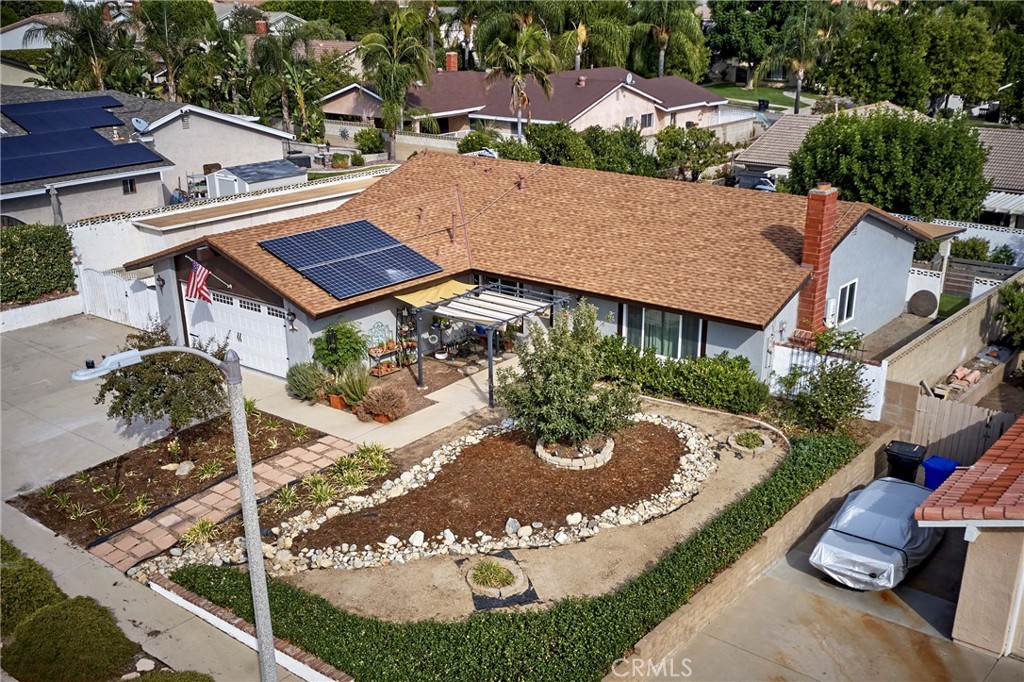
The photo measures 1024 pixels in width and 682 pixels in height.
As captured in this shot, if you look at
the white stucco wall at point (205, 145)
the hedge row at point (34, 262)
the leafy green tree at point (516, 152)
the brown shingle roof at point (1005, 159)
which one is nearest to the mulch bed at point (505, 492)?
the hedge row at point (34, 262)

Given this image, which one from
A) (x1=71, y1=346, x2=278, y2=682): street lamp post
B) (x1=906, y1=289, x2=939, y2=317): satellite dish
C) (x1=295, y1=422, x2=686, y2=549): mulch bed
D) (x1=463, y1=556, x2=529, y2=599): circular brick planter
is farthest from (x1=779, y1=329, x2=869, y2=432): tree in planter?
(x1=71, y1=346, x2=278, y2=682): street lamp post

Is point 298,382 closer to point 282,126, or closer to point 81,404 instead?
point 81,404

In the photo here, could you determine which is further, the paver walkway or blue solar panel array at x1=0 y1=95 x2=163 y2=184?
blue solar panel array at x1=0 y1=95 x2=163 y2=184

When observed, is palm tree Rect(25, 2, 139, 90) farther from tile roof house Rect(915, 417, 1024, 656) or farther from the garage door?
tile roof house Rect(915, 417, 1024, 656)

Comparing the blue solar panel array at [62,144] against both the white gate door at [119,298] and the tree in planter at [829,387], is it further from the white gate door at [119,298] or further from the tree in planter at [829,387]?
the tree in planter at [829,387]

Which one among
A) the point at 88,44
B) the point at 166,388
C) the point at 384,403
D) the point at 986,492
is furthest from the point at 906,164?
the point at 88,44

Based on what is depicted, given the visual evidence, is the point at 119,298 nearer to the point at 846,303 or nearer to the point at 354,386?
the point at 354,386

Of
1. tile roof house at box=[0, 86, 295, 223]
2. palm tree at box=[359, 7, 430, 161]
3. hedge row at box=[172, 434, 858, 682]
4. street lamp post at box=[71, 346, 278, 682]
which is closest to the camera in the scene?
street lamp post at box=[71, 346, 278, 682]
